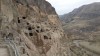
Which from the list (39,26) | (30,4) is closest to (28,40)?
(39,26)

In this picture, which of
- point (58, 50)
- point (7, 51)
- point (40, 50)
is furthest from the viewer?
point (58, 50)

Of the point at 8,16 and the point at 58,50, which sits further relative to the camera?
the point at 58,50

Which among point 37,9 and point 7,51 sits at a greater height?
point 37,9

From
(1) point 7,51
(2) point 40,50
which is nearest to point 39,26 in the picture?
(2) point 40,50

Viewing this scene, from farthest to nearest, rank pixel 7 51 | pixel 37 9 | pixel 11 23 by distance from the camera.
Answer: pixel 37 9 < pixel 11 23 < pixel 7 51

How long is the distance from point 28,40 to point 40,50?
112 inches

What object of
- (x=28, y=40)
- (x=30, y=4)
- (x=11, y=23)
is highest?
(x=30, y=4)

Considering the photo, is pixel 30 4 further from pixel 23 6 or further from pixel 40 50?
pixel 40 50

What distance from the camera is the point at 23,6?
4419cm

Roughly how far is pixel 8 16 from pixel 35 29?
19.5 ft

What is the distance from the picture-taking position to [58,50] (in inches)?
1783

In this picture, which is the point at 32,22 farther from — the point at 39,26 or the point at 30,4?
the point at 30,4

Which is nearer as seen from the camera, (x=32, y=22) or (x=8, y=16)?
(x=8, y=16)

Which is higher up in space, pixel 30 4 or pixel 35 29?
pixel 30 4
